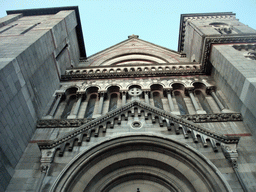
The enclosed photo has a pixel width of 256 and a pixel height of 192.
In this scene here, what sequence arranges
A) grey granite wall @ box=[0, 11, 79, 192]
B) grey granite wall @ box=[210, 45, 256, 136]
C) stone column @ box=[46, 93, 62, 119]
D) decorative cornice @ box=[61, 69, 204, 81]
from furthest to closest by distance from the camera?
decorative cornice @ box=[61, 69, 204, 81], stone column @ box=[46, 93, 62, 119], grey granite wall @ box=[210, 45, 256, 136], grey granite wall @ box=[0, 11, 79, 192]

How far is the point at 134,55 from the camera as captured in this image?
23.8 m

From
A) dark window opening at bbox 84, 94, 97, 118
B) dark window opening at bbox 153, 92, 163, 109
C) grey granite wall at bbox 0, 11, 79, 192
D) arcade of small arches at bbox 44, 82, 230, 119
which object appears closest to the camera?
grey granite wall at bbox 0, 11, 79, 192

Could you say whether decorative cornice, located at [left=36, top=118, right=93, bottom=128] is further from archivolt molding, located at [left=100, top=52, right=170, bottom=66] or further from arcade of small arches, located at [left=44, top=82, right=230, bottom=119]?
archivolt molding, located at [left=100, top=52, right=170, bottom=66]

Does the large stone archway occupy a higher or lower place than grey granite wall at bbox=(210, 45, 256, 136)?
lower

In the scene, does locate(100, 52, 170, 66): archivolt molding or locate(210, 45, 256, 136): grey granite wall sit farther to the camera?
locate(100, 52, 170, 66): archivolt molding

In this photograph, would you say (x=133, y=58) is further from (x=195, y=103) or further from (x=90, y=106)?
(x=195, y=103)

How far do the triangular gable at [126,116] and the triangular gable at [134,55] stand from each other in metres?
12.3

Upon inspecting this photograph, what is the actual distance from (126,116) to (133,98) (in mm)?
2883

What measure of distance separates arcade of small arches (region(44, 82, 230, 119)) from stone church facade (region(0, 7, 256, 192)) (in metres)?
0.07

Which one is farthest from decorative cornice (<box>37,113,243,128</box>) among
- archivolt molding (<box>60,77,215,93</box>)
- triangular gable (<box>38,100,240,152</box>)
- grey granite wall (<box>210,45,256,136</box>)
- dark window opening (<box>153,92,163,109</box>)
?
archivolt molding (<box>60,77,215,93</box>)

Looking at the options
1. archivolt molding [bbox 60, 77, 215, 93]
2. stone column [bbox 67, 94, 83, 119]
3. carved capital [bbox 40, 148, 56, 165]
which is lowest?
carved capital [bbox 40, 148, 56, 165]

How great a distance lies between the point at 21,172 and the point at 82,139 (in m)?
2.88

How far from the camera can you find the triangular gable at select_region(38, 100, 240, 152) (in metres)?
9.17

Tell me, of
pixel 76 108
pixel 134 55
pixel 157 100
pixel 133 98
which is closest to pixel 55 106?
pixel 76 108
